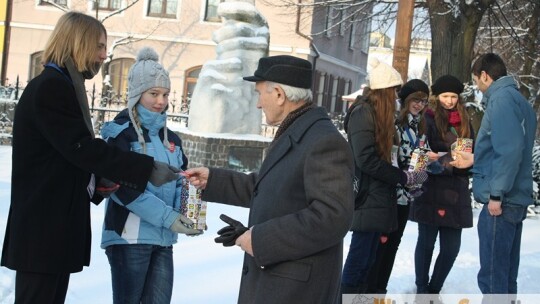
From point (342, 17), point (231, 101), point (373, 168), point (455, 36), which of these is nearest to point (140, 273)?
point (373, 168)

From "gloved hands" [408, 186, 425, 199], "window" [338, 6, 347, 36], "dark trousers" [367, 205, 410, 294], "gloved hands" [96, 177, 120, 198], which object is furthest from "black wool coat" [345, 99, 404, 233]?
"window" [338, 6, 347, 36]

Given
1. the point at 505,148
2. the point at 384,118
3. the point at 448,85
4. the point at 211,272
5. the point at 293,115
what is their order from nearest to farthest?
the point at 293,115
the point at 505,148
the point at 384,118
the point at 448,85
the point at 211,272

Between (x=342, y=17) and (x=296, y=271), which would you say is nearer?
(x=296, y=271)

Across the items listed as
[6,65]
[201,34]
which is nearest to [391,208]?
[201,34]

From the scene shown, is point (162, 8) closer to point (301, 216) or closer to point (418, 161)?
point (418, 161)

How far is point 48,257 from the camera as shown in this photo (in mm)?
3736

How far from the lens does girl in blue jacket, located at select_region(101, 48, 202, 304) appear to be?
164 inches

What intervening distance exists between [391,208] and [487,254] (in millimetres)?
788

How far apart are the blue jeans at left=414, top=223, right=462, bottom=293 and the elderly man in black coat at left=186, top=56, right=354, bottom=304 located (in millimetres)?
3331

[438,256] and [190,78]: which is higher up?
[190,78]

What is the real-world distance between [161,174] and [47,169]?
22.9 inches

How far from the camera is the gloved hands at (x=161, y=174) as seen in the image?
13.0 ft

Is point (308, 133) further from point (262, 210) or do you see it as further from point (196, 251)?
point (196, 251)

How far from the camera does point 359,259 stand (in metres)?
5.86
